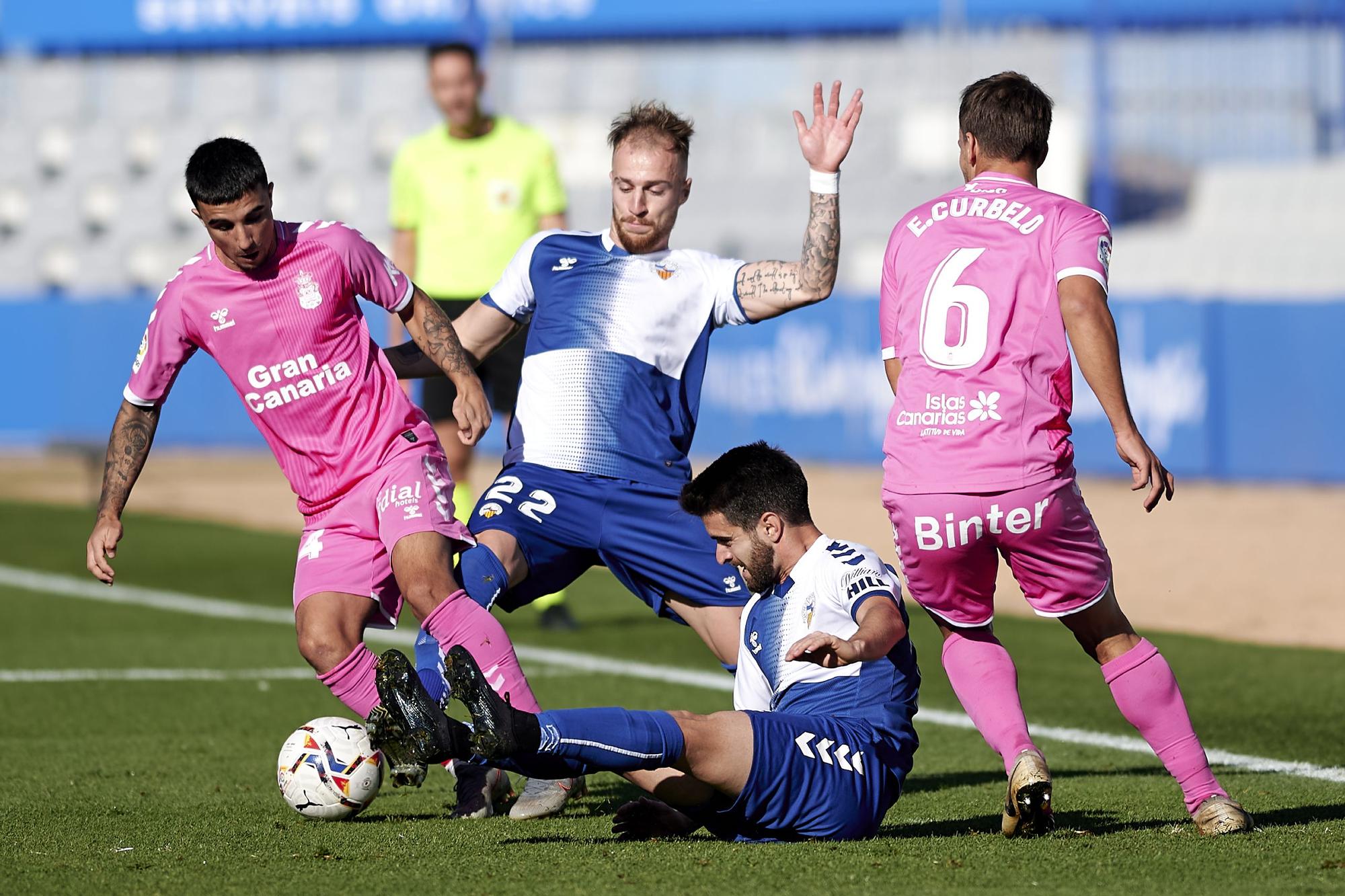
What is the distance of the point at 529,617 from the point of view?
35.7ft

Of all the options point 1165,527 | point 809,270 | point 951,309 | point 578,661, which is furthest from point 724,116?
point 951,309

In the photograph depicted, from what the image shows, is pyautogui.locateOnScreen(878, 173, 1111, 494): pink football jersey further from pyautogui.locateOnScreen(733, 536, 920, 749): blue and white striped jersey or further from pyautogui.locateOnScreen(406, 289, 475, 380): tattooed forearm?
pyautogui.locateOnScreen(406, 289, 475, 380): tattooed forearm

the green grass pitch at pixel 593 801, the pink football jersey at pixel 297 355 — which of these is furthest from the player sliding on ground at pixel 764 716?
the pink football jersey at pixel 297 355

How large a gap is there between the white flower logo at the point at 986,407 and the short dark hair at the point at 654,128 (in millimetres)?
1431

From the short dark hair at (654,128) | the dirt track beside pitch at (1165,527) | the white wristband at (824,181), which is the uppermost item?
the short dark hair at (654,128)

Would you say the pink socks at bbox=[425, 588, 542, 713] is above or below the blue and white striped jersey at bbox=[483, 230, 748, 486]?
below

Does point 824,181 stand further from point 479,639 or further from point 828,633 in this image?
point 479,639

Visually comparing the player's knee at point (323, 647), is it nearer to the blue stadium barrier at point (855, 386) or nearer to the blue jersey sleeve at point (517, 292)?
the blue jersey sleeve at point (517, 292)

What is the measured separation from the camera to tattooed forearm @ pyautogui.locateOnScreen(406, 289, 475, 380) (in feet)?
18.5

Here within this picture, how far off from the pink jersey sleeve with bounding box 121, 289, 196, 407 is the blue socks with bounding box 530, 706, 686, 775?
1885 millimetres

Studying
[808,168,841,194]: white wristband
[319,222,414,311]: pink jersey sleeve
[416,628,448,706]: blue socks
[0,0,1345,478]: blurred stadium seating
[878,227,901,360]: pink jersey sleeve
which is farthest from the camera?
[0,0,1345,478]: blurred stadium seating

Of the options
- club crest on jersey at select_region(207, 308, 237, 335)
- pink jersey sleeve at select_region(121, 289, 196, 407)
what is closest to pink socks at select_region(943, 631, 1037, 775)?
Result: club crest on jersey at select_region(207, 308, 237, 335)

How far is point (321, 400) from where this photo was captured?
18.3 ft

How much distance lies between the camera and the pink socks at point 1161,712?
4934 mm
